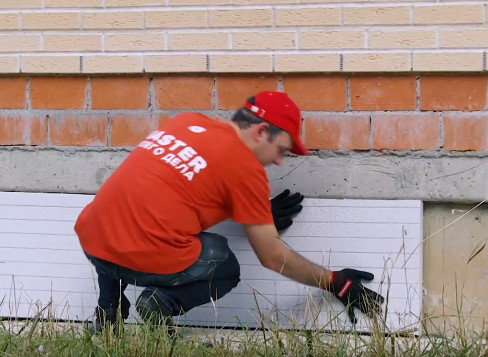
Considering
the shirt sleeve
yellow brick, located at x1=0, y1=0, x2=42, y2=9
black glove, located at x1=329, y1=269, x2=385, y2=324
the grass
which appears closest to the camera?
the grass

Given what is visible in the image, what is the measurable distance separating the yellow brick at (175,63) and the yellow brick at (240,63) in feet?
0.20

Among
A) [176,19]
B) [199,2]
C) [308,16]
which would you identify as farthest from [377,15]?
[176,19]

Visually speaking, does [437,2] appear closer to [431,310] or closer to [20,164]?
[431,310]

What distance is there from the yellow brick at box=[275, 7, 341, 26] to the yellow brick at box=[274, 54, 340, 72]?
166 millimetres

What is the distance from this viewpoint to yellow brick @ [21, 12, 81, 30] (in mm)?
4633

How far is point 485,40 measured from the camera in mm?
4246

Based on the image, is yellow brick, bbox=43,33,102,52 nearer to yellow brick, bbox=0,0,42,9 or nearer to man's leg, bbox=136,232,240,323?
yellow brick, bbox=0,0,42,9

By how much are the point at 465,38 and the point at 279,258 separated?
1.44 m

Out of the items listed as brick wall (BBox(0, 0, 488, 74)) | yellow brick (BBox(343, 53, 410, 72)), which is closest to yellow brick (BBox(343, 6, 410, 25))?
brick wall (BBox(0, 0, 488, 74))

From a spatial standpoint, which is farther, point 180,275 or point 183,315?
point 183,315

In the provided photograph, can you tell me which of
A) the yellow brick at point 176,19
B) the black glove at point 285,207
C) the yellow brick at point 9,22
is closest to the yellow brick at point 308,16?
the yellow brick at point 176,19

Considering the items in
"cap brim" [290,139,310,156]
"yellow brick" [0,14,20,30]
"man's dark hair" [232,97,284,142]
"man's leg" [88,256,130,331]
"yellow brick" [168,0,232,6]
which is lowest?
"man's leg" [88,256,130,331]

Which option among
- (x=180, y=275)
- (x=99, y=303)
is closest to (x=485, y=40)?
(x=180, y=275)

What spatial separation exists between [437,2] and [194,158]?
146cm
